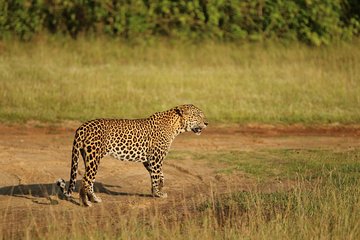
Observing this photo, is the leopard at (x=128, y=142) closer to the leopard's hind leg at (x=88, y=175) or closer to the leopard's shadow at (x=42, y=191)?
the leopard's hind leg at (x=88, y=175)

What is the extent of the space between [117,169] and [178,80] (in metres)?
7.35

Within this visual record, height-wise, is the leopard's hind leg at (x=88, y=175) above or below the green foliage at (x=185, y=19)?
below

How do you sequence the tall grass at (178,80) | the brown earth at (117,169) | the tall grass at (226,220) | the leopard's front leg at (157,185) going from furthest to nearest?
the tall grass at (178,80), the leopard's front leg at (157,185), the brown earth at (117,169), the tall grass at (226,220)

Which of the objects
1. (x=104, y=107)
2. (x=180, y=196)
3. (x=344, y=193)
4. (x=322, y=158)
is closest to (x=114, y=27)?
(x=104, y=107)

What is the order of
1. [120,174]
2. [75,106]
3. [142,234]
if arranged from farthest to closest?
[75,106], [120,174], [142,234]

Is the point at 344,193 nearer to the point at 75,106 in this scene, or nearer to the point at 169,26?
the point at 75,106

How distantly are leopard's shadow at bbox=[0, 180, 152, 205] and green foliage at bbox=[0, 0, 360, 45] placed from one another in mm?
→ 13044

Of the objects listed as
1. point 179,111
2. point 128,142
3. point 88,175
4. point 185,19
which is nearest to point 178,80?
point 185,19

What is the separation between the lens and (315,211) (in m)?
9.98

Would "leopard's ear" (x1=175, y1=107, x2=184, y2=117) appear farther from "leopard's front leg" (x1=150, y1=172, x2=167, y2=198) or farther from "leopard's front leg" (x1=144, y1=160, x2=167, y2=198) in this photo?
"leopard's front leg" (x1=150, y1=172, x2=167, y2=198)

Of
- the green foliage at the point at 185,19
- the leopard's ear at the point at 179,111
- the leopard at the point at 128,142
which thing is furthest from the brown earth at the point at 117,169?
the green foliage at the point at 185,19

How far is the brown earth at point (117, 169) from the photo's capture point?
1114 centimetres

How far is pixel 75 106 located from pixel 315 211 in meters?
9.84

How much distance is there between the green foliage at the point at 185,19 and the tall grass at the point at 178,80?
93 cm
